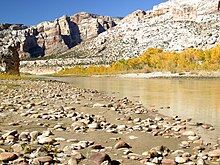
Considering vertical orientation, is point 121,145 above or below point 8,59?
below

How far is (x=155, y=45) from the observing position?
17475 cm

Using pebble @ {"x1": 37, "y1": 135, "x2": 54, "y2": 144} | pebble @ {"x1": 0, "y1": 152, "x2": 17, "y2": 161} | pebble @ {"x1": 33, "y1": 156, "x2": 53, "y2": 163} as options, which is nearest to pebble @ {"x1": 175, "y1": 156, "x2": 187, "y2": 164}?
pebble @ {"x1": 33, "y1": 156, "x2": 53, "y2": 163}

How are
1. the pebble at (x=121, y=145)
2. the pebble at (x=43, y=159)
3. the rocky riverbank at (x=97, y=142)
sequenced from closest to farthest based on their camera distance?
1. the pebble at (x=43, y=159)
2. the rocky riverbank at (x=97, y=142)
3. the pebble at (x=121, y=145)

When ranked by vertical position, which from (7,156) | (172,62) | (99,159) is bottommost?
(99,159)

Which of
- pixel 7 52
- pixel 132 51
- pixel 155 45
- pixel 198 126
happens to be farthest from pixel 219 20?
pixel 198 126

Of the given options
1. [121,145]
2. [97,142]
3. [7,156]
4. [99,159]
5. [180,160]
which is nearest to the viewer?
[7,156]

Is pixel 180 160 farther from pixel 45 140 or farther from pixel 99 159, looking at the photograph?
pixel 45 140

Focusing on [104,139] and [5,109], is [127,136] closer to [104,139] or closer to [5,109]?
[104,139]

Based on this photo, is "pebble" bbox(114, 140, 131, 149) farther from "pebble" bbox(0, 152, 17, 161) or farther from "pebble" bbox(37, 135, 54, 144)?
"pebble" bbox(0, 152, 17, 161)

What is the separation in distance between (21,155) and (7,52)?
4639 cm

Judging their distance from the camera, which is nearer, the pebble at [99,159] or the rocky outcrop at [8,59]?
the pebble at [99,159]

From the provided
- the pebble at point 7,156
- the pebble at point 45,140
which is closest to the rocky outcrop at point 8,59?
the pebble at point 45,140

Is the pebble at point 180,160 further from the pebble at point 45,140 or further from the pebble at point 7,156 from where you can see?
the pebble at point 7,156

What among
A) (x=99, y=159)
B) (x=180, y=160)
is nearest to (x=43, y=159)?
(x=99, y=159)
